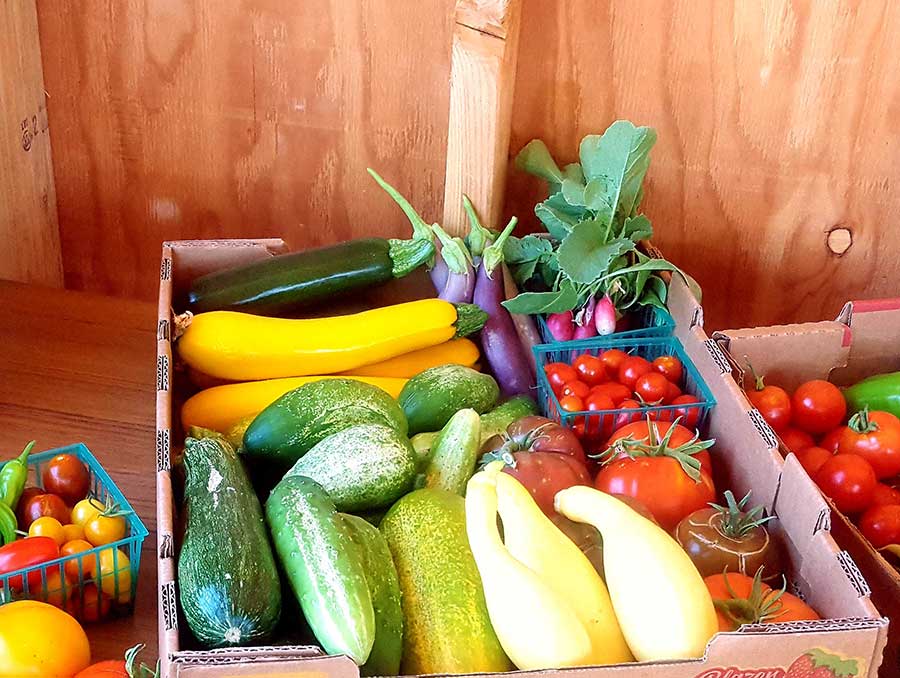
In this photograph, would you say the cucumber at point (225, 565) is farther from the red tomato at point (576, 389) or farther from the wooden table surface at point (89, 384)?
the red tomato at point (576, 389)

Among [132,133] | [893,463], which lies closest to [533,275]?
[893,463]

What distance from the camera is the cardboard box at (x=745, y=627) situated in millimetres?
732

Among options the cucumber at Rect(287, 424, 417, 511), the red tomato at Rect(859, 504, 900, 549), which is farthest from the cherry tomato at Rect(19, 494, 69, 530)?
the red tomato at Rect(859, 504, 900, 549)

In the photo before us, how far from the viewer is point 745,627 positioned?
30.0 inches

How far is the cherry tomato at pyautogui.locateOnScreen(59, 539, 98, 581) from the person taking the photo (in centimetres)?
95

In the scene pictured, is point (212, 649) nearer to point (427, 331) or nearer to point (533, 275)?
point (427, 331)

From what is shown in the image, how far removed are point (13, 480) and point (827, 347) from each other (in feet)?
3.22

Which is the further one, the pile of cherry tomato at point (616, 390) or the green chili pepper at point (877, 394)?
the green chili pepper at point (877, 394)

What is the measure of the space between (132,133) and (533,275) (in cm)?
63

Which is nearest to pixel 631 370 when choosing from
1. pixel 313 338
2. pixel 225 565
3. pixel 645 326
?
pixel 645 326

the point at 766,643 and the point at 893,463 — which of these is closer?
the point at 766,643

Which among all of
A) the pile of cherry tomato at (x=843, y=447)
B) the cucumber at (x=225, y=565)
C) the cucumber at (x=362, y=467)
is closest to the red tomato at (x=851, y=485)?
the pile of cherry tomato at (x=843, y=447)

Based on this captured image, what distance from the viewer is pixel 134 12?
139 cm

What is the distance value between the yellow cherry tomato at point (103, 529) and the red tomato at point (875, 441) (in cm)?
83
